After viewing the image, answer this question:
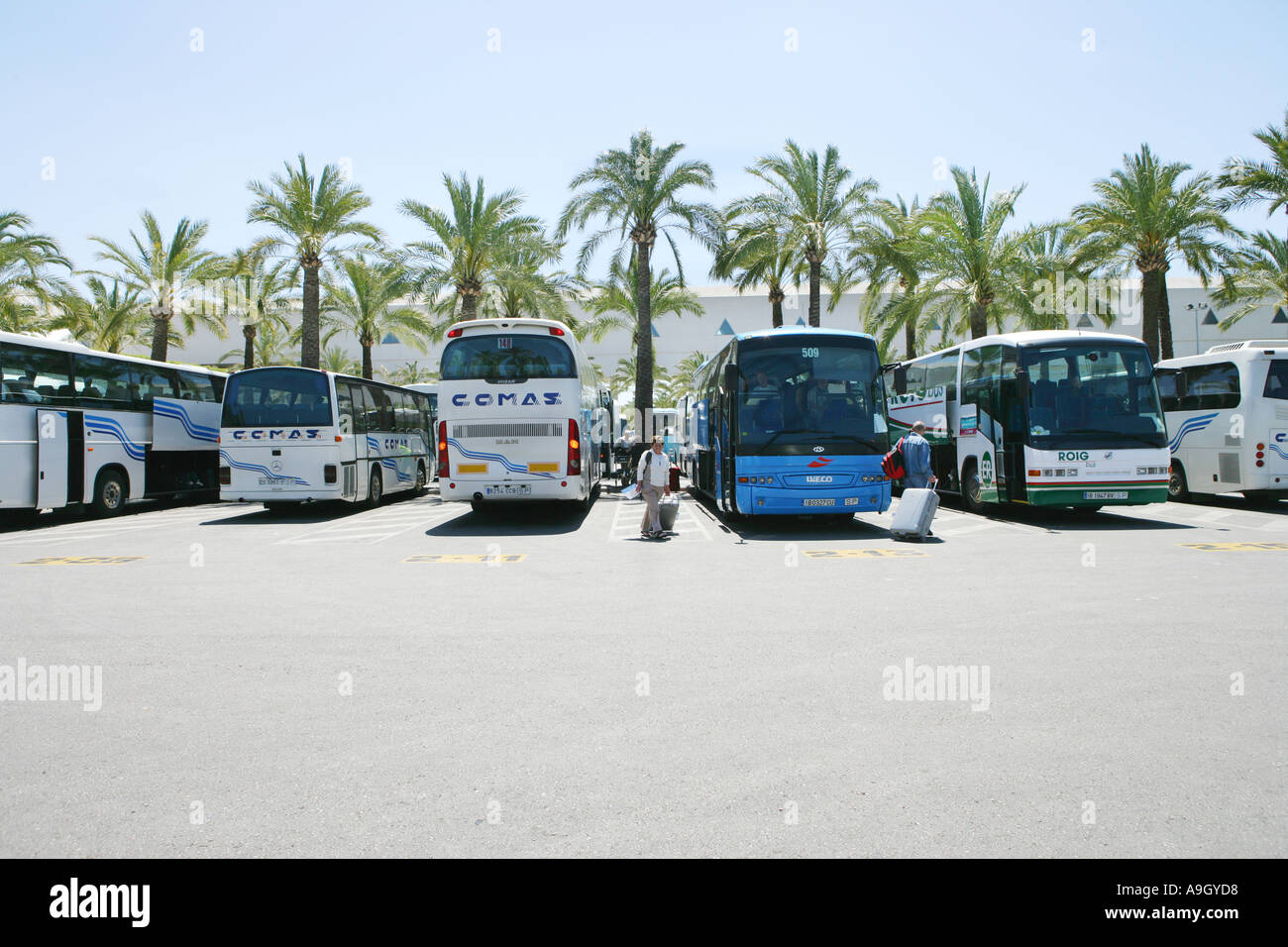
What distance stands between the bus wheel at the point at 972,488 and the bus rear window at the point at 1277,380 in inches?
228

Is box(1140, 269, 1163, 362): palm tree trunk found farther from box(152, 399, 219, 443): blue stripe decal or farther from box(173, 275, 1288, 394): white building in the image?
box(173, 275, 1288, 394): white building

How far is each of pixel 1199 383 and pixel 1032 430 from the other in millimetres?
6535

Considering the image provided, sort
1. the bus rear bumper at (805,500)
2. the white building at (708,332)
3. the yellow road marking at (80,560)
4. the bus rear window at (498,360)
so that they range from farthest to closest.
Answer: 1. the white building at (708,332)
2. the bus rear window at (498,360)
3. the bus rear bumper at (805,500)
4. the yellow road marking at (80,560)

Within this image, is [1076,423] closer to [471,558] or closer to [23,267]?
[471,558]

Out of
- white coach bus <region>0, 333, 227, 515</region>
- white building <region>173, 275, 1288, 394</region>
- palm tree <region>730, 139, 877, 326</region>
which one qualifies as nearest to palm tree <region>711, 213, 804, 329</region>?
palm tree <region>730, 139, 877, 326</region>

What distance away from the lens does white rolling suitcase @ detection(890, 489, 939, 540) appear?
45.0 ft

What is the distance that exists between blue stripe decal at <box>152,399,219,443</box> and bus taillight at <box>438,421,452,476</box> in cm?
913

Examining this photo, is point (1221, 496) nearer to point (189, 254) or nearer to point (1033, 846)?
point (1033, 846)

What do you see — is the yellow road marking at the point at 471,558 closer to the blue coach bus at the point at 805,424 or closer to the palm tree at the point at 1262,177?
the blue coach bus at the point at 805,424

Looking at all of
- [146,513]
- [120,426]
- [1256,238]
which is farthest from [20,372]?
[1256,238]

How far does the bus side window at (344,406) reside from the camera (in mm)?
18984

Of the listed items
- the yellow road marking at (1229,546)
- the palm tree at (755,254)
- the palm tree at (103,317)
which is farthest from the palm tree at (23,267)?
the yellow road marking at (1229,546)

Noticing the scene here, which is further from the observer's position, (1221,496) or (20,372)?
(1221,496)
